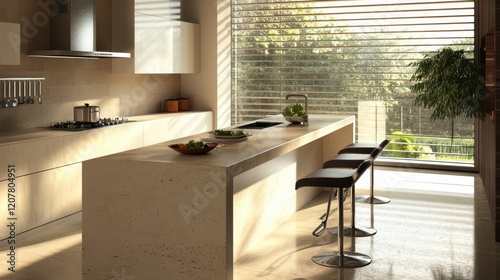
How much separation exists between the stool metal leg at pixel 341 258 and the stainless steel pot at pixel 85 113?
9.69 feet

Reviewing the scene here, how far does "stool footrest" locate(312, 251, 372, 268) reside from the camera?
3.95 meters

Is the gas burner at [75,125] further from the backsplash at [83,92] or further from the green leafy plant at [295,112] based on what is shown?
the green leafy plant at [295,112]

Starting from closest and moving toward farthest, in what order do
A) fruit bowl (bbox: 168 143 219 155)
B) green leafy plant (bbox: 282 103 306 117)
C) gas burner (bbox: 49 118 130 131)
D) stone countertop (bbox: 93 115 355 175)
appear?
stone countertop (bbox: 93 115 355 175)
fruit bowl (bbox: 168 143 219 155)
green leafy plant (bbox: 282 103 306 117)
gas burner (bbox: 49 118 130 131)

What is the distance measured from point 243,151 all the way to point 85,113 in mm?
2768

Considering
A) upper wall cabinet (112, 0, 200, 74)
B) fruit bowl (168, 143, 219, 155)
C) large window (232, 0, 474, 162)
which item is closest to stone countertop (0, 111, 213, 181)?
upper wall cabinet (112, 0, 200, 74)

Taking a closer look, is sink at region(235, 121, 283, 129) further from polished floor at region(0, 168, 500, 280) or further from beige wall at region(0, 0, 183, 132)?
beige wall at region(0, 0, 183, 132)

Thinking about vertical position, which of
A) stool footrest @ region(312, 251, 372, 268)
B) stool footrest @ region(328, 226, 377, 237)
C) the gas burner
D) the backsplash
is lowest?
stool footrest @ region(312, 251, 372, 268)

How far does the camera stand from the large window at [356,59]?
7762mm

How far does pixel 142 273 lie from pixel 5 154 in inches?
69.5

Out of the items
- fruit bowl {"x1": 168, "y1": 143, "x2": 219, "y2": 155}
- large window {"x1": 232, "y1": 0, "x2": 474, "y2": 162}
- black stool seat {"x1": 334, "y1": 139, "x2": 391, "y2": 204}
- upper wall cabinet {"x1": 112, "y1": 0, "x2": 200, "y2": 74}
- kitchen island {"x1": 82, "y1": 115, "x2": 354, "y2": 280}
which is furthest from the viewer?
large window {"x1": 232, "y1": 0, "x2": 474, "y2": 162}

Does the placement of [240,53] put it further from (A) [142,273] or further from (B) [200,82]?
(A) [142,273]

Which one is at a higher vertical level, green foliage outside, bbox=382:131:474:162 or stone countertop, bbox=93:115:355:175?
stone countertop, bbox=93:115:355:175

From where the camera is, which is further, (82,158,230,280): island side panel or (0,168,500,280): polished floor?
(0,168,500,280): polished floor

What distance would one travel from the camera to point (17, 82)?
217 inches
